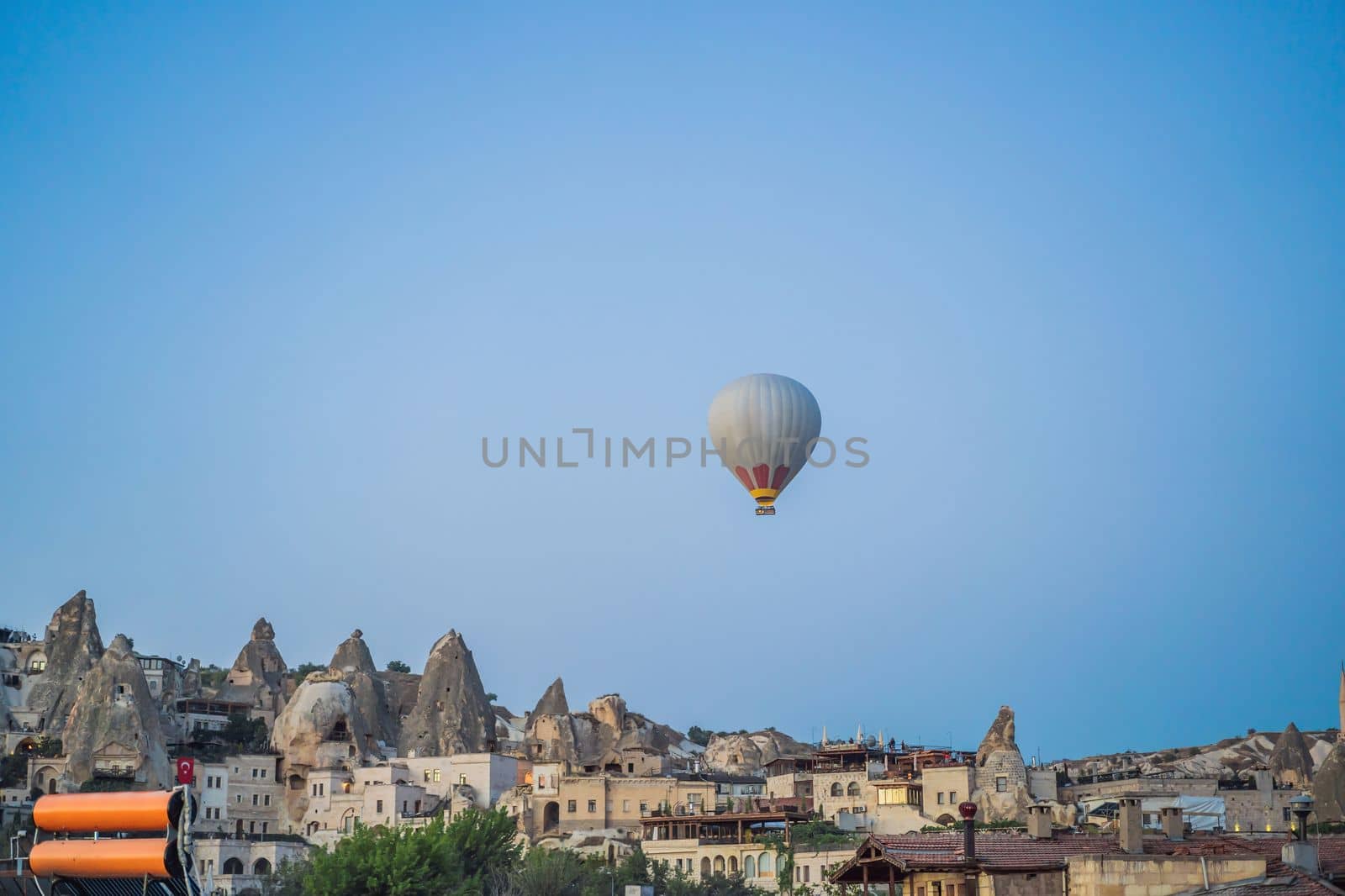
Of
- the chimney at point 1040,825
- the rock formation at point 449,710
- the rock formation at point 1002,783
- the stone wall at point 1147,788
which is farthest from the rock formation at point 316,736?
the chimney at point 1040,825

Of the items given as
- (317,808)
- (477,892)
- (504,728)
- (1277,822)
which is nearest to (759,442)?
(477,892)

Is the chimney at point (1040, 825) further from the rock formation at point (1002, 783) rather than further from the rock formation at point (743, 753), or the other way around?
the rock formation at point (743, 753)

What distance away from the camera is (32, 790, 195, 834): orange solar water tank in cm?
1892

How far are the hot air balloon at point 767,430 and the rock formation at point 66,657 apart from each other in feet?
178

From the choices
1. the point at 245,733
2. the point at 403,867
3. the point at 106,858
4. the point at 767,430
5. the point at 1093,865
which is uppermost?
the point at 767,430

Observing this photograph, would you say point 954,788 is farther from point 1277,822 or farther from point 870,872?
point 870,872

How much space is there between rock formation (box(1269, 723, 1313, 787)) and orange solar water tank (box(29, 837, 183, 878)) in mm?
70130

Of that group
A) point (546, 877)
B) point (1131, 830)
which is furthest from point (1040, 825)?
point (546, 877)

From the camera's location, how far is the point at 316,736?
8731 cm

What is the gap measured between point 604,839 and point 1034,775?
19071 mm

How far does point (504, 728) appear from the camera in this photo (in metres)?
105

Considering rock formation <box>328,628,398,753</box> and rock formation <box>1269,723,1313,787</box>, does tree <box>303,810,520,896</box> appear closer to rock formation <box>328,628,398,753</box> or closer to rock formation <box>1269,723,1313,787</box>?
rock formation <box>328,628,398,753</box>

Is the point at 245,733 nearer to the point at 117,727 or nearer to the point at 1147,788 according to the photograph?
the point at 117,727

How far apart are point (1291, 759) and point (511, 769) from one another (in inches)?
1545
